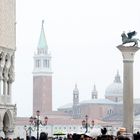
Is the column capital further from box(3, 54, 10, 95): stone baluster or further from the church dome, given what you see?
the church dome

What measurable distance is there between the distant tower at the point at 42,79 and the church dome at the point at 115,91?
555 inches

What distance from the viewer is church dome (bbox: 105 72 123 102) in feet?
527

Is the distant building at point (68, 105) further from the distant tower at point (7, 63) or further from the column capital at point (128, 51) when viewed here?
the column capital at point (128, 51)

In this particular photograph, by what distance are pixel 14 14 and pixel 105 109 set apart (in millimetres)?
128707

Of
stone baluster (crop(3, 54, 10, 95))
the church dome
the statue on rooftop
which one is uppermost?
the church dome

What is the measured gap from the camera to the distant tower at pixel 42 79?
151375mm

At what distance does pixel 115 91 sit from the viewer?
16500 cm

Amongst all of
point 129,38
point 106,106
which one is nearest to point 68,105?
point 106,106

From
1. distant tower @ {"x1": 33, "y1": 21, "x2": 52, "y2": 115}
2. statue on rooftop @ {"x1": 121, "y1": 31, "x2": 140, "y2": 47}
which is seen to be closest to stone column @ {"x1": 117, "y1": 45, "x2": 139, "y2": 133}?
statue on rooftop @ {"x1": 121, "y1": 31, "x2": 140, "y2": 47}

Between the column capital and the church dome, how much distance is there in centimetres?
12067

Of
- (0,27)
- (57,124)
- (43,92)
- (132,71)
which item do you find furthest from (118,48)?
(43,92)

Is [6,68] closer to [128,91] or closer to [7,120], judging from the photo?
[7,120]

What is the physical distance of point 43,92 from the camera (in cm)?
15138

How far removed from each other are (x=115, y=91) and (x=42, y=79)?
61.8 feet
